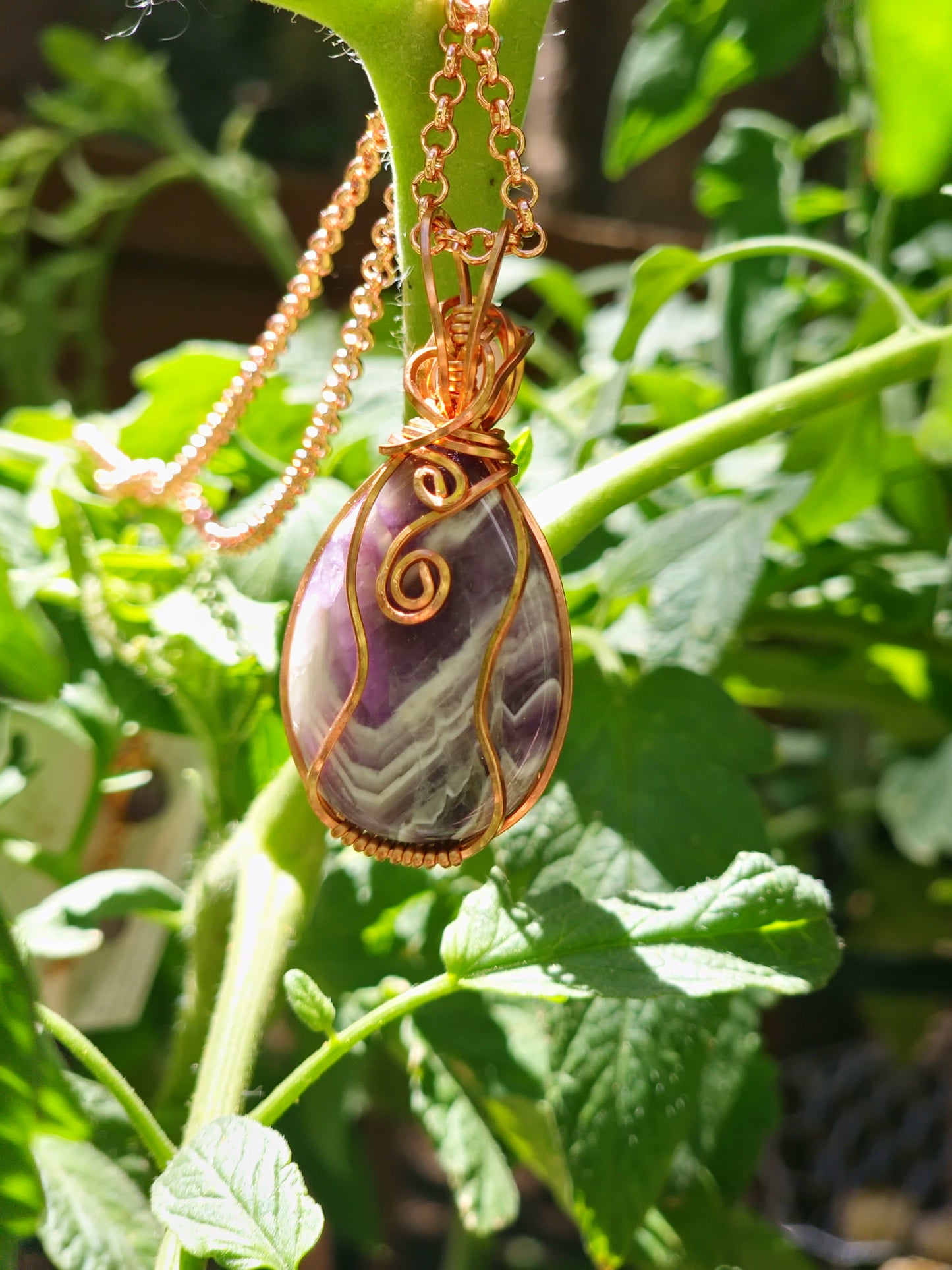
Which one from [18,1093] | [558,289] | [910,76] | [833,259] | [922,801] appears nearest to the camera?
[910,76]

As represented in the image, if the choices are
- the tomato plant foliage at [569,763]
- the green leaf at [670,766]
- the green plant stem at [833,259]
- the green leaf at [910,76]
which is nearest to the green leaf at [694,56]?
the tomato plant foliage at [569,763]

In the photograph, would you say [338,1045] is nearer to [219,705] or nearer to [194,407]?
[219,705]

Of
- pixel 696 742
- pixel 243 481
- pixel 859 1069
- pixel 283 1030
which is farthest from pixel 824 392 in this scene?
pixel 283 1030

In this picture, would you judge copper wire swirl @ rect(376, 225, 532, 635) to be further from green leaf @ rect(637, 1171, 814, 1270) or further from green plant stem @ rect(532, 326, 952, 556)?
green leaf @ rect(637, 1171, 814, 1270)

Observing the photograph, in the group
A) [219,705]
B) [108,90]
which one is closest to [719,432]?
[219,705]

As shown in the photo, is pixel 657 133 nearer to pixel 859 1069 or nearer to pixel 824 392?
pixel 824 392

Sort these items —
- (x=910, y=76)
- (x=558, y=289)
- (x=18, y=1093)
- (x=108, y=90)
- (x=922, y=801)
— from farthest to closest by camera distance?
(x=108, y=90)
(x=558, y=289)
(x=922, y=801)
(x=18, y=1093)
(x=910, y=76)

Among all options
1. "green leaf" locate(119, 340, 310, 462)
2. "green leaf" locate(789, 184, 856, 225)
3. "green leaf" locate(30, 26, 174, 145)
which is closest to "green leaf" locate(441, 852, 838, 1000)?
"green leaf" locate(119, 340, 310, 462)
